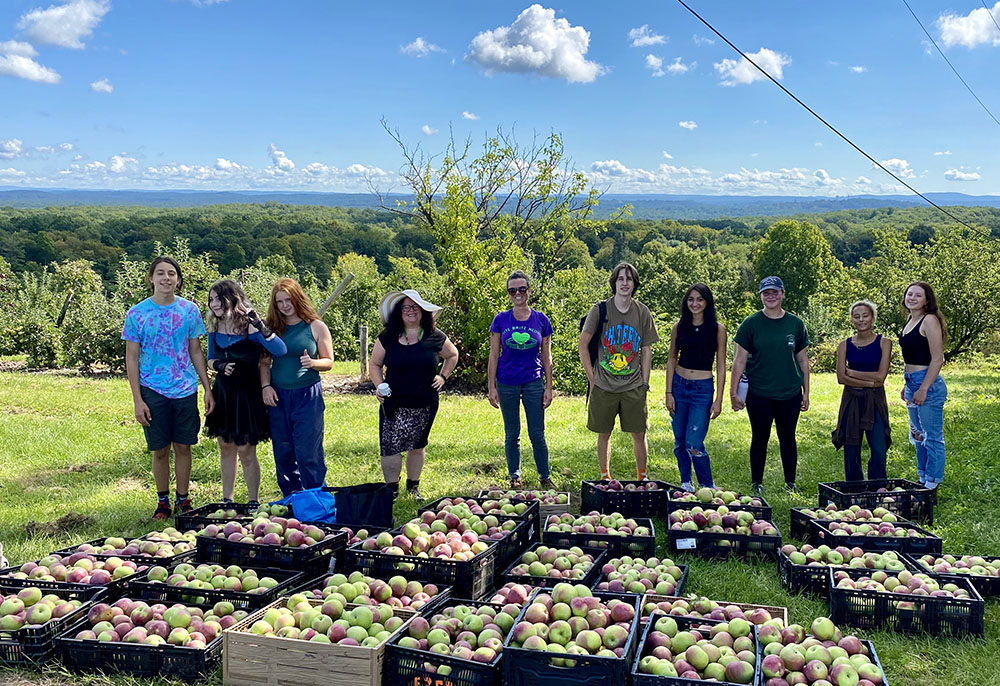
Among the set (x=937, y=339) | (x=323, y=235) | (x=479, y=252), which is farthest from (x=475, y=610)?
(x=323, y=235)

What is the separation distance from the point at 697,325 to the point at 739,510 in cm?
163

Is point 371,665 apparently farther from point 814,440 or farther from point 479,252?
point 479,252

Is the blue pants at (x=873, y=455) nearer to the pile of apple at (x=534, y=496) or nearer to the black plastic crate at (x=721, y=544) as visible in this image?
the black plastic crate at (x=721, y=544)

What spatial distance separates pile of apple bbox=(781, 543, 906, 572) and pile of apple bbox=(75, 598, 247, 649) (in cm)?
333

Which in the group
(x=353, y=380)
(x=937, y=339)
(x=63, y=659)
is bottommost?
(x=353, y=380)

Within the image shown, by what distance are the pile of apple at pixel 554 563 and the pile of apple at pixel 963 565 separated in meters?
2.07

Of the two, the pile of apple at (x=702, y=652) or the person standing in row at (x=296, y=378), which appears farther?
the person standing in row at (x=296, y=378)

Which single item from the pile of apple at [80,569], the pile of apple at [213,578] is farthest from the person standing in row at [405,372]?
the pile of apple at [80,569]

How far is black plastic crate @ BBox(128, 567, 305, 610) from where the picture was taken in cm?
402

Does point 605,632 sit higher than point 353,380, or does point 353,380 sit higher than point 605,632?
point 605,632

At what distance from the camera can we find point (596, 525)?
5277mm

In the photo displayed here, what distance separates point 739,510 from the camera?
→ 219 inches

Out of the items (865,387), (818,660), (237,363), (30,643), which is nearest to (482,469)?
(237,363)

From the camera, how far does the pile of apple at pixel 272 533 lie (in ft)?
15.2
